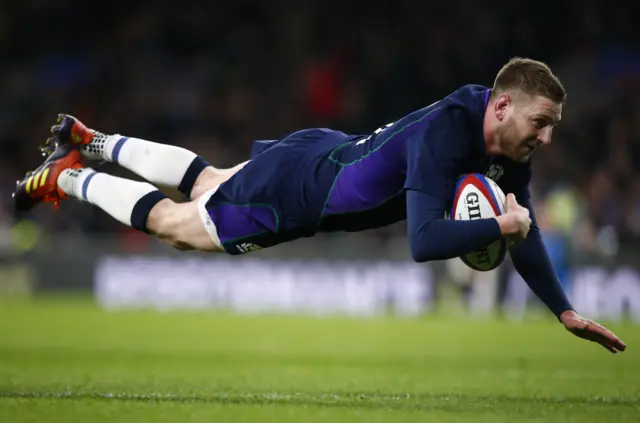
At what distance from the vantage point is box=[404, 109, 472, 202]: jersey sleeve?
5.00m

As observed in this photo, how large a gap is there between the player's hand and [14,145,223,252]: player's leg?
80.2 inches

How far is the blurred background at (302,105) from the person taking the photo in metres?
16.4

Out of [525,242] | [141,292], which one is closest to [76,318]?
[141,292]

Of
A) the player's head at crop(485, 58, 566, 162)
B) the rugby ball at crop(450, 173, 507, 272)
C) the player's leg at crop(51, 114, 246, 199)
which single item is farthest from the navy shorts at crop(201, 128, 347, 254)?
the player's head at crop(485, 58, 566, 162)

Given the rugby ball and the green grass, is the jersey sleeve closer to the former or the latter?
the rugby ball

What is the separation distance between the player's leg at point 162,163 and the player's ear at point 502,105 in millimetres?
1691

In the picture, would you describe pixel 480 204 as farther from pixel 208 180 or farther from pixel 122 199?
pixel 122 199

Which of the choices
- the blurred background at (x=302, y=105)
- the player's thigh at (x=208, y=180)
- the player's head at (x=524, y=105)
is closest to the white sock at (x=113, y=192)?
the player's thigh at (x=208, y=180)

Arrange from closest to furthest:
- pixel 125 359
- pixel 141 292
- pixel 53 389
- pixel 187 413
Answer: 1. pixel 187 413
2. pixel 53 389
3. pixel 125 359
4. pixel 141 292

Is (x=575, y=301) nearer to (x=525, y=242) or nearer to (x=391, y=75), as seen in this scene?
Answer: (x=391, y=75)

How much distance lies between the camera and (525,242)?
5.89 m

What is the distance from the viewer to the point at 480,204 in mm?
5039

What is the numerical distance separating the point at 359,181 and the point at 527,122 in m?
0.94

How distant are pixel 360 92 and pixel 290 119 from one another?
55.2 inches
